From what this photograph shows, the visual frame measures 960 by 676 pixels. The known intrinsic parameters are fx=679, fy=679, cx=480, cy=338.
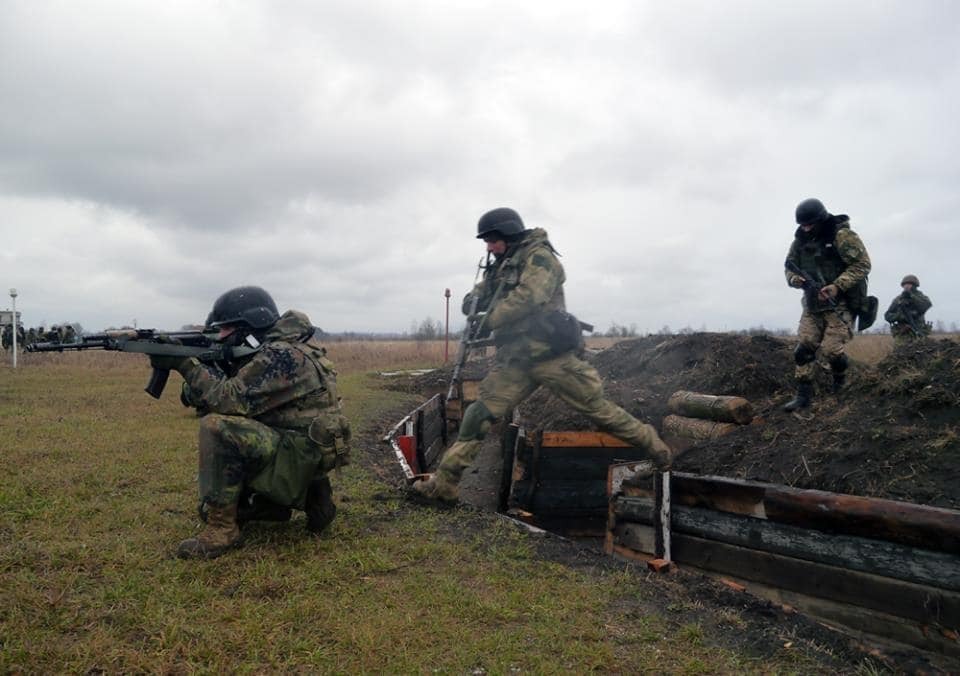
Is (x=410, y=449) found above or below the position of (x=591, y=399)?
below

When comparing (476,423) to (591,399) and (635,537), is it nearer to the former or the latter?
(591,399)

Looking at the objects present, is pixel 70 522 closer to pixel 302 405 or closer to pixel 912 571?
pixel 302 405

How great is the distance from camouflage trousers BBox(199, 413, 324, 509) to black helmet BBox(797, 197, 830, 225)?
479 cm

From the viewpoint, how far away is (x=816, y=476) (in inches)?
183

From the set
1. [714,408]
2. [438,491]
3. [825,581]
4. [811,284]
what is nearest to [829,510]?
[825,581]

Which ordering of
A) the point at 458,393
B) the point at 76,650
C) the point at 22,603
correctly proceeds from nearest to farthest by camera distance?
1. the point at 76,650
2. the point at 22,603
3. the point at 458,393

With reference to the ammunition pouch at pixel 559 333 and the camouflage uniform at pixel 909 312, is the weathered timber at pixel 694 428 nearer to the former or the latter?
the ammunition pouch at pixel 559 333

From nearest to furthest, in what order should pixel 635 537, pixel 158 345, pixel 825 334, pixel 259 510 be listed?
pixel 158 345
pixel 259 510
pixel 635 537
pixel 825 334

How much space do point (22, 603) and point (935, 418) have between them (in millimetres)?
5613

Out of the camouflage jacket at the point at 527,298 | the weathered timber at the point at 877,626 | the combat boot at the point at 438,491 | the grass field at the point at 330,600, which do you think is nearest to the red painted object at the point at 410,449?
the grass field at the point at 330,600

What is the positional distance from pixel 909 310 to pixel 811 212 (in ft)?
24.8

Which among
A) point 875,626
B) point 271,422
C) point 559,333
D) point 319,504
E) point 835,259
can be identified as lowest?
point 875,626

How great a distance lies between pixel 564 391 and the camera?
5613 millimetres

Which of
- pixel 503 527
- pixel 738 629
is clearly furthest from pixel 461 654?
pixel 503 527
